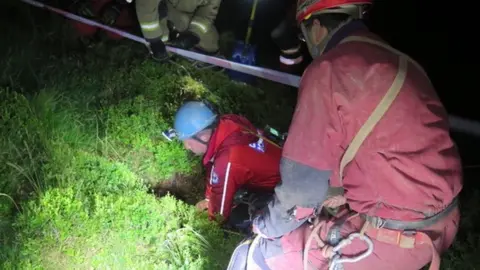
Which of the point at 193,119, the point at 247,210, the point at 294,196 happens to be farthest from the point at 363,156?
the point at 247,210

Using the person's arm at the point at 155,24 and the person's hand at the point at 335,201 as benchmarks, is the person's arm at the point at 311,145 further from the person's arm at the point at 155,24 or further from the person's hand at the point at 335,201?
the person's arm at the point at 155,24

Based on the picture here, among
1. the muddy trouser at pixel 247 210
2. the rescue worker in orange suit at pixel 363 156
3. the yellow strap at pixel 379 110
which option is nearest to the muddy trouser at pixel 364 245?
the rescue worker in orange suit at pixel 363 156

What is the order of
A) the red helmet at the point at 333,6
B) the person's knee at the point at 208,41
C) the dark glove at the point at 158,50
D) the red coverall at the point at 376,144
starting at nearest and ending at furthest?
1. the red coverall at the point at 376,144
2. the red helmet at the point at 333,6
3. the dark glove at the point at 158,50
4. the person's knee at the point at 208,41

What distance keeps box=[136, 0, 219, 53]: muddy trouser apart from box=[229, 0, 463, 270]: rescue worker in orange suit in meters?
3.29

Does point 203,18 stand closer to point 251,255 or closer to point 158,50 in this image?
point 158,50

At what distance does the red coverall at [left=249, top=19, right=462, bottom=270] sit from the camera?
2.09 metres

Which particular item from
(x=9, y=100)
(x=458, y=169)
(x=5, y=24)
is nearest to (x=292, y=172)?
(x=458, y=169)

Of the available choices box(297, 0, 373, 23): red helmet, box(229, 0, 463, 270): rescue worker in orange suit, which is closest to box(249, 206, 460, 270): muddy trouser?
box(229, 0, 463, 270): rescue worker in orange suit

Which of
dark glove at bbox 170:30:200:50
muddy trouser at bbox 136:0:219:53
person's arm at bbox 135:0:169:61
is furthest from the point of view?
dark glove at bbox 170:30:200:50

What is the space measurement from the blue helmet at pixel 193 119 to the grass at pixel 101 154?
58 centimetres

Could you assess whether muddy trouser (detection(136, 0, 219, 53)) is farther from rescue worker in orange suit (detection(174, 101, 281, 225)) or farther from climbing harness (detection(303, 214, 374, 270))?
climbing harness (detection(303, 214, 374, 270))

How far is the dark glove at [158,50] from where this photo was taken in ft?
18.4

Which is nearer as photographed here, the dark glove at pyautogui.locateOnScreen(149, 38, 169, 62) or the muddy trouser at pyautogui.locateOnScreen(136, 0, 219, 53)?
the muddy trouser at pyautogui.locateOnScreen(136, 0, 219, 53)

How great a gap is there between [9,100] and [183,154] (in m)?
1.74
